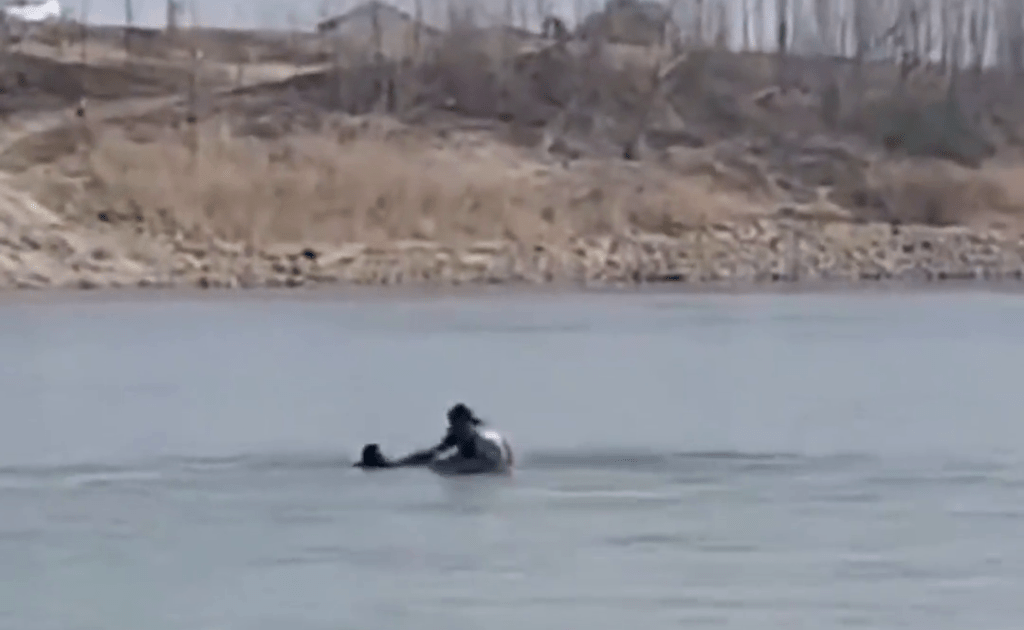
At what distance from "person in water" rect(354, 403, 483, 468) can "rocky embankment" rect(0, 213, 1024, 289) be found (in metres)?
19.1

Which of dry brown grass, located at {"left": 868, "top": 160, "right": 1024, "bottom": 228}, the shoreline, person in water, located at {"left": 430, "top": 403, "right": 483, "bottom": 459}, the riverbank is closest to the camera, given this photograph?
person in water, located at {"left": 430, "top": 403, "right": 483, "bottom": 459}

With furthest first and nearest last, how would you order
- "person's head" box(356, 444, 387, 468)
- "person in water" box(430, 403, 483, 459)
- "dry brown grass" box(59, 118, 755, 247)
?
"dry brown grass" box(59, 118, 755, 247), "person's head" box(356, 444, 387, 468), "person in water" box(430, 403, 483, 459)

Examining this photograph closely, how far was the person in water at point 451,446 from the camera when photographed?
1847cm

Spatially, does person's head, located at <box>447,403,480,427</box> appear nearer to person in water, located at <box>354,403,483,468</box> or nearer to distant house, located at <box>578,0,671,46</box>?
person in water, located at <box>354,403,483,468</box>

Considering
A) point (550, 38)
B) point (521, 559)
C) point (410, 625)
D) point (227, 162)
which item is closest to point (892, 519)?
point (521, 559)

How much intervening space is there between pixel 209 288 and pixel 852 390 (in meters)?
15.4

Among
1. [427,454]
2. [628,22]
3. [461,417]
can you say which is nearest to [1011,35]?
[628,22]

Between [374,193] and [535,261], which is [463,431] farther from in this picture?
[374,193]

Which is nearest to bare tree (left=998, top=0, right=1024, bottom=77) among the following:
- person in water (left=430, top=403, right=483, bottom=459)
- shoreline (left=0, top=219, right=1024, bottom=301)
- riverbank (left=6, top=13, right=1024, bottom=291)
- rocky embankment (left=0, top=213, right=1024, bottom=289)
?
riverbank (left=6, top=13, right=1024, bottom=291)

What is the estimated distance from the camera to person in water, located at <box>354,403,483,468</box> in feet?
60.6

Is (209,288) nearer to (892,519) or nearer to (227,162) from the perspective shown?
(227,162)

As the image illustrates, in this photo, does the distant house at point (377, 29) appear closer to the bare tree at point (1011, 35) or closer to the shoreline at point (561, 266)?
the bare tree at point (1011, 35)

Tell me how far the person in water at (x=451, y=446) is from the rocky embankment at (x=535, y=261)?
1913 cm

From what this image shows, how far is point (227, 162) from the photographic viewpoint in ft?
146
